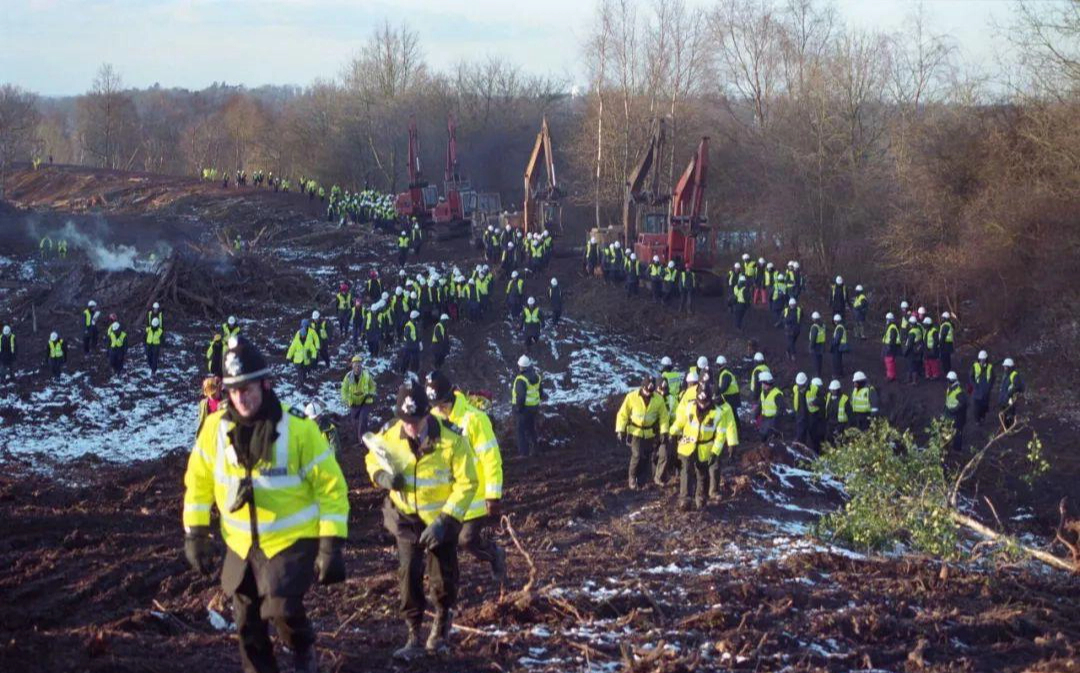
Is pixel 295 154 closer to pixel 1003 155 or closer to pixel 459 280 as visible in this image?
pixel 459 280

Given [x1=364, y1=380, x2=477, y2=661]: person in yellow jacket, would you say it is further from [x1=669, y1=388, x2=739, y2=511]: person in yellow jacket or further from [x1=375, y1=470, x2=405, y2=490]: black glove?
[x1=669, y1=388, x2=739, y2=511]: person in yellow jacket

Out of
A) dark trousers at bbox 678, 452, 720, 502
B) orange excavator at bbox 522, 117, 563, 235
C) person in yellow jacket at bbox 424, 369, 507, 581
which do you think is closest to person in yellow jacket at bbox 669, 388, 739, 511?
dark trousers at bbox 678, 452, 720, 502

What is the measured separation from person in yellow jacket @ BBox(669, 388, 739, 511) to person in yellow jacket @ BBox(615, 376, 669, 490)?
1098mm

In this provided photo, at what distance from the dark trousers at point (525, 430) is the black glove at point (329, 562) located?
1273cm

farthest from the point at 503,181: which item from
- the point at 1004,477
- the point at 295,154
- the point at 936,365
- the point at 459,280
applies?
the point at 1004,477

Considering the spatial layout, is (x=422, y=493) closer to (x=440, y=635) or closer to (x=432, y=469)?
(x=432, y=469)

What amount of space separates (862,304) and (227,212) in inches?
1356

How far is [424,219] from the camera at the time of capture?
4219 cm

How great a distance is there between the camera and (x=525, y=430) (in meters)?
18.4

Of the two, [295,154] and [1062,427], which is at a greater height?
[295,154]

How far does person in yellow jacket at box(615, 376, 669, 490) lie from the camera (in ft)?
48.1

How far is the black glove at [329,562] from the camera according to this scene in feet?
17.8

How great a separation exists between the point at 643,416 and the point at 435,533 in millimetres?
8088

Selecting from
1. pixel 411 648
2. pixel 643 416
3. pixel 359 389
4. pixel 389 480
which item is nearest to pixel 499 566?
pixel 411 648
